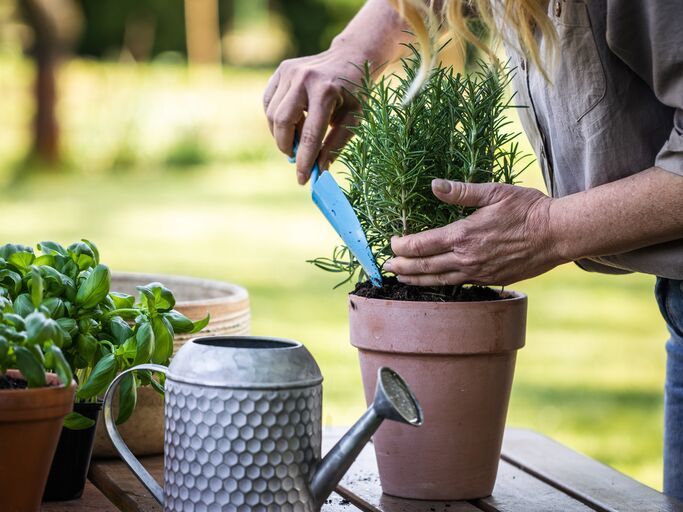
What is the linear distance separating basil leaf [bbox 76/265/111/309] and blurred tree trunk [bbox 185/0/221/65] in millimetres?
11107

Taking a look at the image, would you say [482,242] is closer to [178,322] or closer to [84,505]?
[178,322]

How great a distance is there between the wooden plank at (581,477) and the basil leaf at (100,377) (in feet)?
2.01

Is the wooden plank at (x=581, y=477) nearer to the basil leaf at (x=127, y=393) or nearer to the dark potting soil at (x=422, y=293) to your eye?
the dark potting soil at (x=422, y=293)

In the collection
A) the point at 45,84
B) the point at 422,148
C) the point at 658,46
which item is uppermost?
the point at 45,84

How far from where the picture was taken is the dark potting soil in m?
1.28

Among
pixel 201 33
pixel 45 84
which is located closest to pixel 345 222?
pixel 45 84

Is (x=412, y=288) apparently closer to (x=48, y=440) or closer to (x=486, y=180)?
(x=486, y=180)

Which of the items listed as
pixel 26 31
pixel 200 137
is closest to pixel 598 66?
pixel 200 137

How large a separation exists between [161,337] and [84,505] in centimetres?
21

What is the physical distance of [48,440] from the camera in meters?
0.99

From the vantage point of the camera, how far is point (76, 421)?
113 cm

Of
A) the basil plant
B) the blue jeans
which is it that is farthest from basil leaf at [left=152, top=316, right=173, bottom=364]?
the blue jeans

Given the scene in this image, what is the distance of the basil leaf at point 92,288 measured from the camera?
3.63ft

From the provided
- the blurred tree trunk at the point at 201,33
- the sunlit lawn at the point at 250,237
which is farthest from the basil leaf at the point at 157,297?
the blurred tree trunk at the point at 201,33
